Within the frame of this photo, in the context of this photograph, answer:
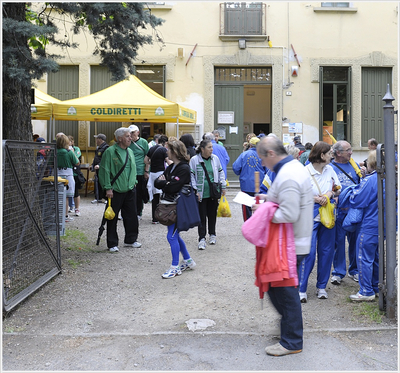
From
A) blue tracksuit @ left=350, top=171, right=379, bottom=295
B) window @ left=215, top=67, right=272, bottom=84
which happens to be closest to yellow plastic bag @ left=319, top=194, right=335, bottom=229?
blue tracksuit @ left=350, top=171, right=379, bottom=295

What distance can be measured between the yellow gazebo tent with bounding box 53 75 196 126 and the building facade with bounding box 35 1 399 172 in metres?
2.79

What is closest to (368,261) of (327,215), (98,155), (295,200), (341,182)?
(327,215)

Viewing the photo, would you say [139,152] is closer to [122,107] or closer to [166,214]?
[122,107]

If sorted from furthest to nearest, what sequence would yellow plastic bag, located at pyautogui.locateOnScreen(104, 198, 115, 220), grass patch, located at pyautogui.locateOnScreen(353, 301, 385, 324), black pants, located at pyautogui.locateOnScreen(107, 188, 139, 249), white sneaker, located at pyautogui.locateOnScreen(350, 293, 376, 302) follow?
1. black pants, located at pyautogui.locateOnScreen(107, 188, 139, 249)
2. yellow plastic bag, located at pyautogui.locateOnScreen(104, 198, 115, 220)
3. white sneaker, located at pyautogui.locateOnScreen(350, 293, 376, 302)
4. grass patch, located at pyautogui.locateOnScreen(353, 301, 385, 324)

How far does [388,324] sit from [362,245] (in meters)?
0.89

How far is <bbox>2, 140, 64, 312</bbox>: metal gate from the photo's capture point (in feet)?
17.3

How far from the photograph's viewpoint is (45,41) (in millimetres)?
6727

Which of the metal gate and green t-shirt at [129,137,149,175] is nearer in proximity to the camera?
the metal gate

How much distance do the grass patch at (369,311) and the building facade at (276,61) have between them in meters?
11.6

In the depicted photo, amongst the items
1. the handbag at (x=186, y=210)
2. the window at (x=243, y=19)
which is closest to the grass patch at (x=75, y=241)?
the handbag at (x=186, y=210)

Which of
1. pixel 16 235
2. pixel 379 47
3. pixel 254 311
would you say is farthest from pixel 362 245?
pixel 379 47

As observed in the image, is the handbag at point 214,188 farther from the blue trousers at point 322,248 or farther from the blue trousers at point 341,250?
the blue trousers at point 322,248

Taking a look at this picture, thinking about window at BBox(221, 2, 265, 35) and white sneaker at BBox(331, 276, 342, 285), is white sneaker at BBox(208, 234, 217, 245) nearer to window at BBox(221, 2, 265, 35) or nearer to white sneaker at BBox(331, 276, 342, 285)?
white sneaker at BBox(331, 276, 342, 285)

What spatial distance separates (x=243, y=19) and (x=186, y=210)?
38.6 feet
